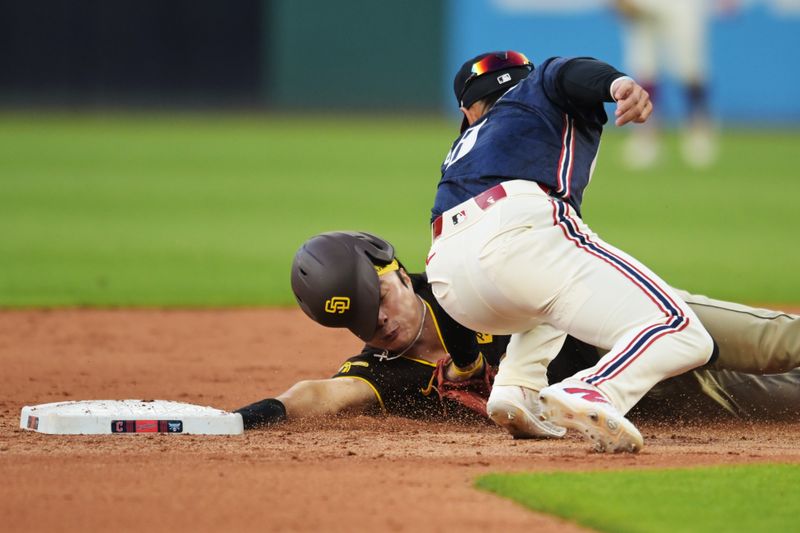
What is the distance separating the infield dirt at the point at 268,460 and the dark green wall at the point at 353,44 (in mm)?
17803

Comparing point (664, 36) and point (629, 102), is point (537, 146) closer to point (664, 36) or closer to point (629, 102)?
point (629, 102)

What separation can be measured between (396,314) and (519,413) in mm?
597

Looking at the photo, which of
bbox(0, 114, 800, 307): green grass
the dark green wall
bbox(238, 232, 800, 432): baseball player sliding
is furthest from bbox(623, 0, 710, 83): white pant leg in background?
bbox(238, 232, 800, 432): baseball player sliding

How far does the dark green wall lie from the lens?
23.2 meters

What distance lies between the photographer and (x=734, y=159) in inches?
709

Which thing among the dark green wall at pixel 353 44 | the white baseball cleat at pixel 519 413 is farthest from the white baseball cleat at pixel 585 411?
the dark green wall at pixel 353 44

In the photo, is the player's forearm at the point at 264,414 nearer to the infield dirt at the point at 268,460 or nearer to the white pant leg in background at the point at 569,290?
the infield dirt at the point at 268,460

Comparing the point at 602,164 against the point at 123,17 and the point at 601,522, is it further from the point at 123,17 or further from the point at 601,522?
the point at 601,522

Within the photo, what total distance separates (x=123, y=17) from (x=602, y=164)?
370 inches

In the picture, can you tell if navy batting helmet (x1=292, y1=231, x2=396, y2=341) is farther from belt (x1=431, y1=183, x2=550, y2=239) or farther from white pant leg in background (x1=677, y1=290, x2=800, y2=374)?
white pant leg in background (x1=677, y1=290, x2=800, y2=374)

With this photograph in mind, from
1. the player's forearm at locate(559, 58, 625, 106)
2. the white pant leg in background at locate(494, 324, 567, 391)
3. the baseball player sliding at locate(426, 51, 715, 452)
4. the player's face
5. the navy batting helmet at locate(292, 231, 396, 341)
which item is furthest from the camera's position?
the player's face

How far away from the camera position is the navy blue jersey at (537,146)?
13.0 ft

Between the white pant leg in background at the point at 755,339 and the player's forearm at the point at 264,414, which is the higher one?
the white pant leg in background at the point at 755,339

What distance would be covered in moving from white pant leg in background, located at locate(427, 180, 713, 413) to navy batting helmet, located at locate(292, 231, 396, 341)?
0.38 m
